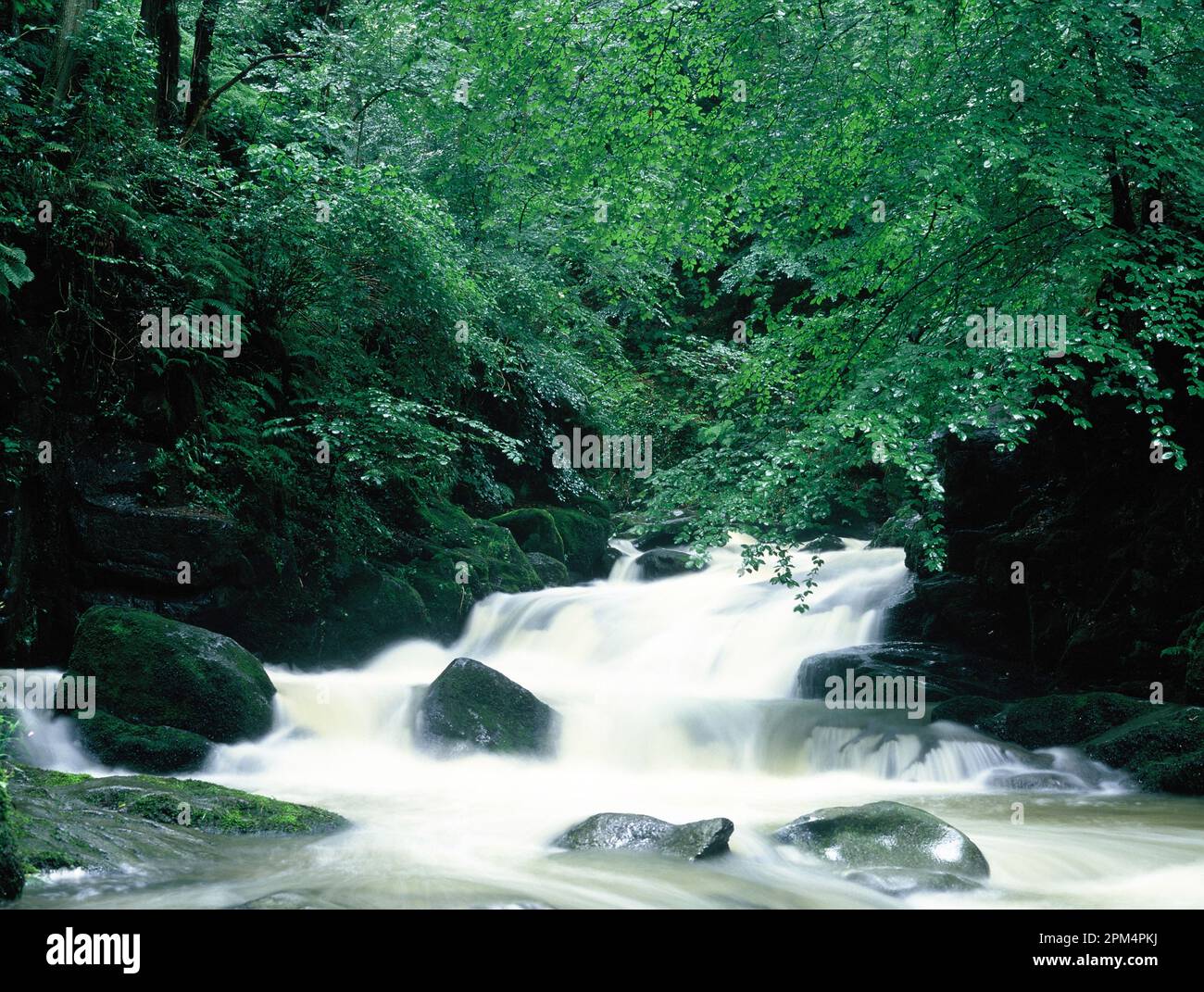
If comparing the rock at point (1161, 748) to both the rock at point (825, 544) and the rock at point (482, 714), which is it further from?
the rock at point (825, 544)

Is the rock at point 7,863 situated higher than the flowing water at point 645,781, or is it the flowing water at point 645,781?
the rock at point 7,863

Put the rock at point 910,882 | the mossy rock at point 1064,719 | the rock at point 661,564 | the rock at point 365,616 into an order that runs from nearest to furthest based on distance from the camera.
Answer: the rock at point 910,882
the mossy rock at point 1064,719
the rock at point 365,616
the rock at point 661,564

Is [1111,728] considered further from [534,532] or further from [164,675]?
[534,532]

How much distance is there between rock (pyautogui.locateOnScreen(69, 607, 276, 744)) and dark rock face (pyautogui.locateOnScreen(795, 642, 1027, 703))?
6.74 m

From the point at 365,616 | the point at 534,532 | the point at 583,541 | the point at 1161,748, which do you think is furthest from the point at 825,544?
the point at 1161,748

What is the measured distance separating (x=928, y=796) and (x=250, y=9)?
15526 mm

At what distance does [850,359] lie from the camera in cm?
993

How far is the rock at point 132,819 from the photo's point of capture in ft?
16.7

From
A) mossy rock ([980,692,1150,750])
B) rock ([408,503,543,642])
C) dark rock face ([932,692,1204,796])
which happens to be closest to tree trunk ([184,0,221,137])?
rock ([408,503,543,642])

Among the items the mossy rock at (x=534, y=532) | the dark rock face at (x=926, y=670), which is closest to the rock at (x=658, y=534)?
the mossy rock at (x=534, y=532)

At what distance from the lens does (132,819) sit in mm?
6035

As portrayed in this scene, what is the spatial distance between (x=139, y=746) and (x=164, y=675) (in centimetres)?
83

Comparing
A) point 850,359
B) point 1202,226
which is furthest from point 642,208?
point 1202,226

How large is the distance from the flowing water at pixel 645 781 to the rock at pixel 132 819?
188 mm
